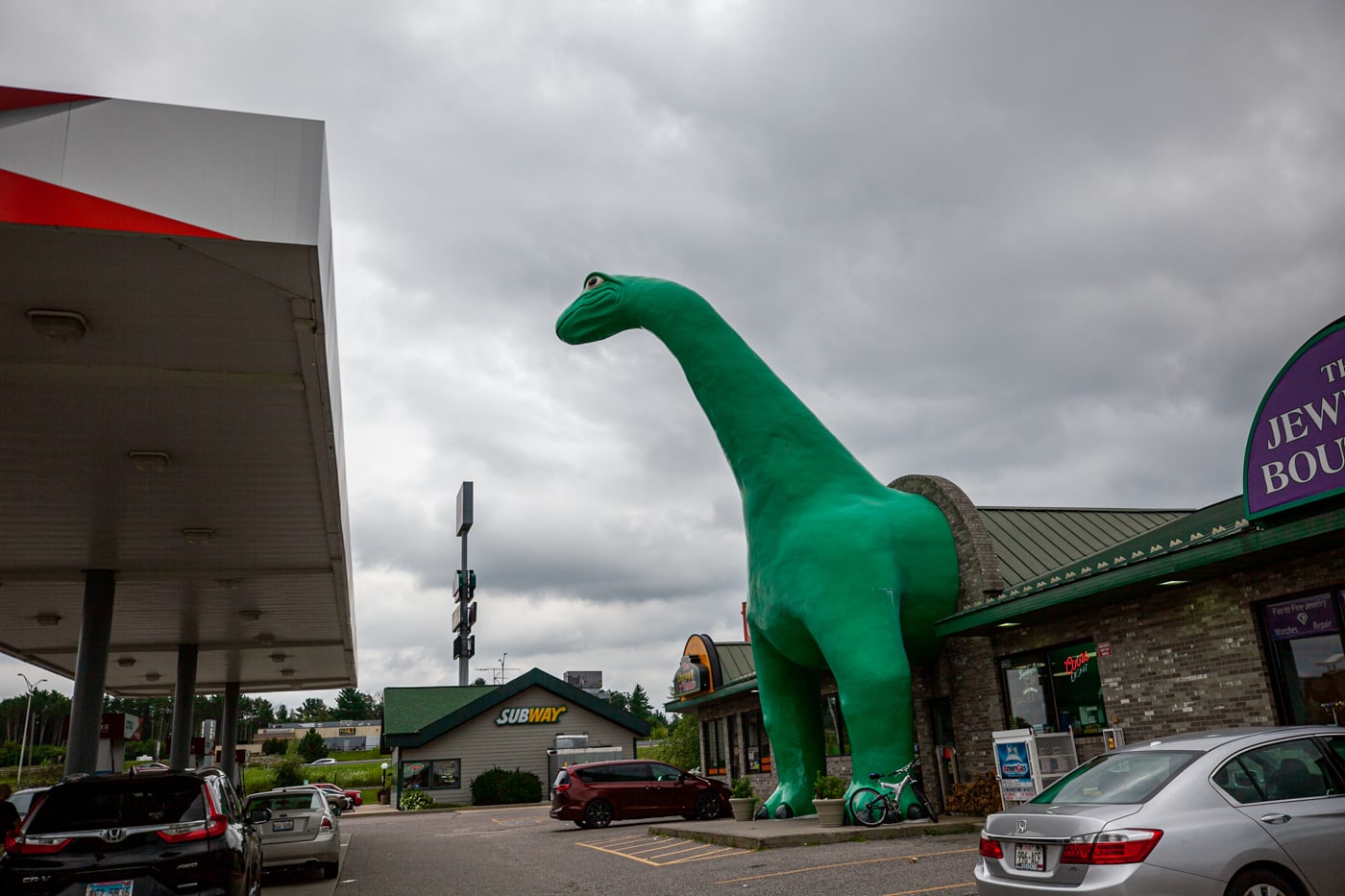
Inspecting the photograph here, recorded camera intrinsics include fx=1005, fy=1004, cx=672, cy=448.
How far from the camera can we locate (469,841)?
21703 mm

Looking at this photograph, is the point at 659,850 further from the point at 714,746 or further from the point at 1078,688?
the point at 714,746

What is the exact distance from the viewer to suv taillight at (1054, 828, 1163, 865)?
226 inches

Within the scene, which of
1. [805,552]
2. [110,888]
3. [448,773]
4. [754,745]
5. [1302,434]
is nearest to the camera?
[110,888]

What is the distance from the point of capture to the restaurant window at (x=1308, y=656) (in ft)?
34.8

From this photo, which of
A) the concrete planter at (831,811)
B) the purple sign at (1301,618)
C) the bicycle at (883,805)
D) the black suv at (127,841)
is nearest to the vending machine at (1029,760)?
the bicycle at (883,805)

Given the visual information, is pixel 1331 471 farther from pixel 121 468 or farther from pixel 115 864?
pixel 121 468

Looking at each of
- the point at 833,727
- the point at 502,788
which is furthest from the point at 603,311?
the point at 502,788

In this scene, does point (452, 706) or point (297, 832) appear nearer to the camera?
point (297, 832)

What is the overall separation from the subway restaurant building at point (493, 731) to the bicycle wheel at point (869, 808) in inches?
1140

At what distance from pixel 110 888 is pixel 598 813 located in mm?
17528

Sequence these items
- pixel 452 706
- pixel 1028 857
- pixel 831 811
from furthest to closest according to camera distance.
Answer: pixel 452 706 < pixel 831 811 < pixel 1028 857

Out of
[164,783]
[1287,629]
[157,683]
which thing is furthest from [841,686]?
[157,683]

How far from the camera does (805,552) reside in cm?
1647

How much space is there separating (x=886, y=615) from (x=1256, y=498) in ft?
21.5
